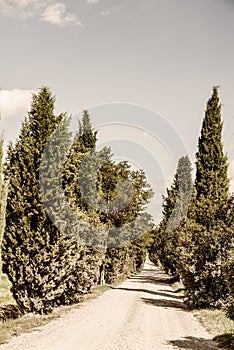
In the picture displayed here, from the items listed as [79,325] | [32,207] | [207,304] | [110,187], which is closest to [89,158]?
[110,187]

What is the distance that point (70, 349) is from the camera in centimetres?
1140

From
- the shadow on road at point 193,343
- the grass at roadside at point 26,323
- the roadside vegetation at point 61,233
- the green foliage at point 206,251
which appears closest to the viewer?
the shadow on road at point 193,343

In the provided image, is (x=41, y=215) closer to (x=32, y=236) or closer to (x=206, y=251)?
(x=32, y=236)

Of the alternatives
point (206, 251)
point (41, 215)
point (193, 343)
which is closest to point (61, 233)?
point (41, 215)

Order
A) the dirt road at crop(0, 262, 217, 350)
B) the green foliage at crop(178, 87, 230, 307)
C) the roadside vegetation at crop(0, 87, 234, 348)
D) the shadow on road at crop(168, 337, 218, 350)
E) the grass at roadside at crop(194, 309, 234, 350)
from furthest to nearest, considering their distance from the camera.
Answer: the green foliage at crop(178, 87, 230, 307) → the roadside vegetation at crop(0, 87, 234, 348) → the grass at roadside at crop(194, 309, 234, 350) → the shadow on road at crop(168, 337, 218, 350) → the dirt road at crop(0, 262, 217, 350)

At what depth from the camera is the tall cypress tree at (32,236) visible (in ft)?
57.1

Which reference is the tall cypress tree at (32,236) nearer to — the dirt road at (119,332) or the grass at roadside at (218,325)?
the dirt road at (119,332)

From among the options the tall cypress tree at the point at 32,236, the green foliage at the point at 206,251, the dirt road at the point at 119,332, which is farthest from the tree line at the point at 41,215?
the green foliage at the point at 206,251

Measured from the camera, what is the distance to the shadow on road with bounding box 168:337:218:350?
12377 millimetres

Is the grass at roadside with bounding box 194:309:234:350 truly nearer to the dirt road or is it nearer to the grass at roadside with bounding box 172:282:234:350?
the grass at roadside with bounding box 172:282:234:350

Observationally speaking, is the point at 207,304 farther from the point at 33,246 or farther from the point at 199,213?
the point at 33,246

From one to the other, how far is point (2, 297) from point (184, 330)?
11671 millimetres

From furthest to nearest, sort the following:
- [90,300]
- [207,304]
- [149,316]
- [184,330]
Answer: [90,300]
[207,304]
[149,316]
[184,330]

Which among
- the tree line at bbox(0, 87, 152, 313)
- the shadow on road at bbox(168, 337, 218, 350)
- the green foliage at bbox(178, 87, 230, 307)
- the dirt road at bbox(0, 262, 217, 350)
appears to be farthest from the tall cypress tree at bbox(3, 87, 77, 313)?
the green foliage at bbox(178, 87, 230, 307)
